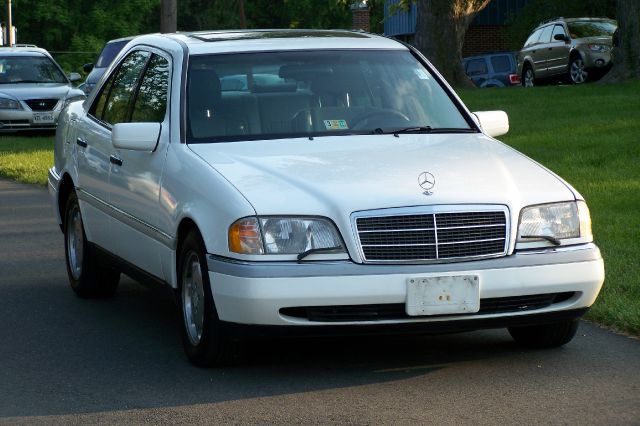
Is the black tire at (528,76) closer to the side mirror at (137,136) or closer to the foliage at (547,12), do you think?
the foliage at (547,12)

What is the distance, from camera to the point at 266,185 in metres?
6.61

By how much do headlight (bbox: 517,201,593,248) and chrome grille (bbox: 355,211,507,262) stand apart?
271 mm

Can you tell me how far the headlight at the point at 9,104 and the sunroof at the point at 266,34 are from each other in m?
18.3

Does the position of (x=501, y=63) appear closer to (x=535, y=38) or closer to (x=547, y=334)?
(x=535, y=38)

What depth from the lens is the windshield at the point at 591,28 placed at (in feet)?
104

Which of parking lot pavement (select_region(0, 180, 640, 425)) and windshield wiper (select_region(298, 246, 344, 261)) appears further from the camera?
windshield wiper (select_region(298, 246, 344, 261))

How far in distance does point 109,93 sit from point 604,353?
3544 millimetres

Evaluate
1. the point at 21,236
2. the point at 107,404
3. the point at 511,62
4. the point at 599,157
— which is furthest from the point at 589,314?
the point at 511,62

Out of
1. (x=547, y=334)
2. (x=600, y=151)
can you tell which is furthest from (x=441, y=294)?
(x=600, y=151)

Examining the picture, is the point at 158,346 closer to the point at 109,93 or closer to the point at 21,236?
the point at 109,93

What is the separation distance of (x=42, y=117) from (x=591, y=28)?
1249cm

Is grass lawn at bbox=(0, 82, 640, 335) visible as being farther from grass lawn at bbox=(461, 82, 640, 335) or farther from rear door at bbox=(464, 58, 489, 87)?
rear door at bbox=(464, 58, 489, 87)

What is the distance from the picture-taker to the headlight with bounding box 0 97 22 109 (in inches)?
1038

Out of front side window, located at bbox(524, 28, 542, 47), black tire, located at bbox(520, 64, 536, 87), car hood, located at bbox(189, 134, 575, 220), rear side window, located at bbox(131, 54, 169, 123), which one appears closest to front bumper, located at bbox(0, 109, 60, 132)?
front side window, located at bbox(524, 28, 542, 47)
